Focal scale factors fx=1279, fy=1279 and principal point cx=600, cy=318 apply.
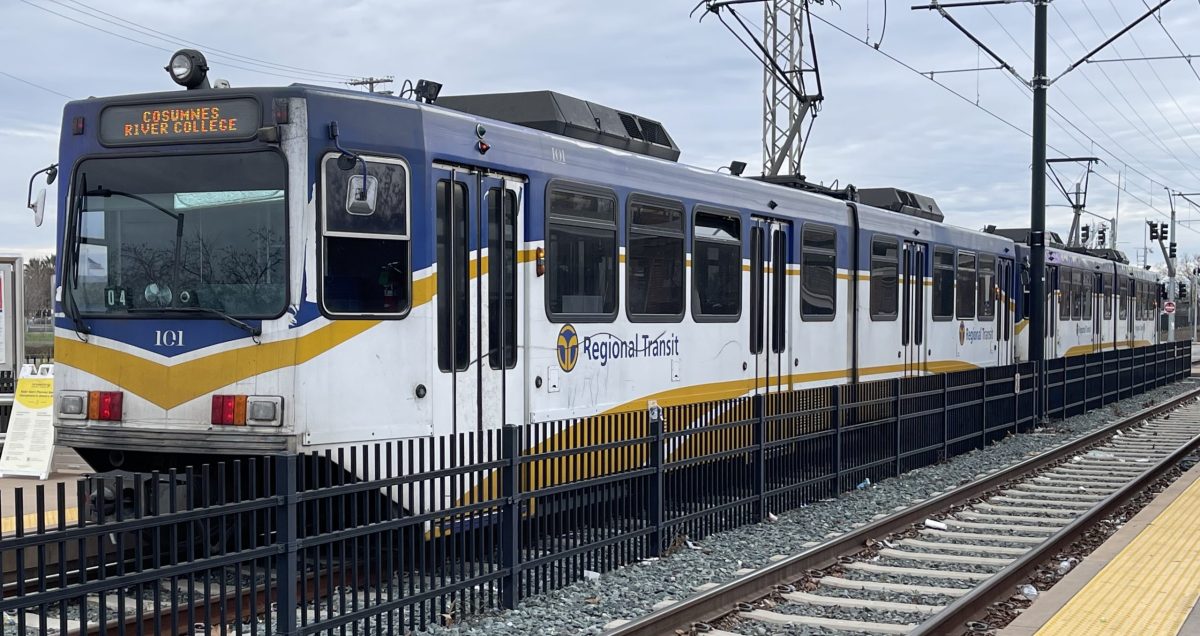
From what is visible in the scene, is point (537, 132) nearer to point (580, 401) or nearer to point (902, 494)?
point (580, 401)

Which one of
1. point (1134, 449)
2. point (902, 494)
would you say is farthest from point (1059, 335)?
point (902, 494)

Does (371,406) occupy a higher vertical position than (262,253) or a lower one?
lower

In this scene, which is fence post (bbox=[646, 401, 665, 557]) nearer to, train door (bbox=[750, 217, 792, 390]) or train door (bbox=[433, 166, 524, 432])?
train door (bbox=[433, 166, 524, 432])

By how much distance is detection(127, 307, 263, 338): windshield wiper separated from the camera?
8211mm

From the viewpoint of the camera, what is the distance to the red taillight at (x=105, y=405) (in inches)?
338

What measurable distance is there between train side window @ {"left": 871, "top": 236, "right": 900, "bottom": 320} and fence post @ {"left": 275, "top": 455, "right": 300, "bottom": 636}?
11.9 m

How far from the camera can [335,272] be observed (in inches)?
329

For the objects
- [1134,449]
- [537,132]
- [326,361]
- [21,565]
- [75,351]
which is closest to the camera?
[21,565]

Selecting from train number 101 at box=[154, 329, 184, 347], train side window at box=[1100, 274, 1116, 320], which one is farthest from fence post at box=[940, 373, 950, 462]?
train side window at box=[1100, 274, 1116, 320]

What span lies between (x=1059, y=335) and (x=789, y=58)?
10.7m

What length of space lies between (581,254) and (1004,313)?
15298 mm

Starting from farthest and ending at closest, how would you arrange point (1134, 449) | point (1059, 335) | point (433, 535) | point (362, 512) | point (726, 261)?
point (1059, 335)
point (1134, 449)
point (726, 261)
point (433, 535)
point (362, 512)

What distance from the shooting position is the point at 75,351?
29.0ft

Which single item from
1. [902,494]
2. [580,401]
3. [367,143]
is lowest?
[902,494]
